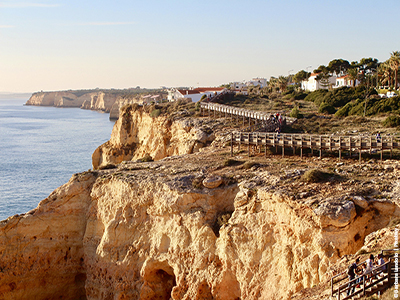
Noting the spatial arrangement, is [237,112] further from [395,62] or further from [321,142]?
[395,62]

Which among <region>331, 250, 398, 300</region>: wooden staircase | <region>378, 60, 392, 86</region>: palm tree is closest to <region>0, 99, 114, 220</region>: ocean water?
<region>331, 250, 398, 300</region>: wooden staircase

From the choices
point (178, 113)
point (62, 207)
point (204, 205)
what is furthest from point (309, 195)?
point (178, 113)

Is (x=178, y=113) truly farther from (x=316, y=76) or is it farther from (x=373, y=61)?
(x=373, y=61)

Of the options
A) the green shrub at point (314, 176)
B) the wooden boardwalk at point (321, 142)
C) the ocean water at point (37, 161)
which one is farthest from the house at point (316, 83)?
the green shrub at point (314, 176)

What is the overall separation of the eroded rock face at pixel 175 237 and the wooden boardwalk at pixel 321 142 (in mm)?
3319

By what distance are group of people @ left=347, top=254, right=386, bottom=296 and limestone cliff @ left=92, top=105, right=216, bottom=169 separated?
21.8 m

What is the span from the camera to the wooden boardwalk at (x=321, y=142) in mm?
24438

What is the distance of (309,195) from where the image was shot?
20.0 m

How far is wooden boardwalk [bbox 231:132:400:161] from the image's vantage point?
80.2 ft

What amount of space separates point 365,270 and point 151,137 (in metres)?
34.2

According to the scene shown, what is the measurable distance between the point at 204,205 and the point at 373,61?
210 feet

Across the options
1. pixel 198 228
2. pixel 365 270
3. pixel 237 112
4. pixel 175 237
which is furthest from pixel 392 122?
pixel 365 270

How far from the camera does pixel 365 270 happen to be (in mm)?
13359

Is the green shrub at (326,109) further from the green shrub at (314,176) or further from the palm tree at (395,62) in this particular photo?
the green shrub at (314,176)
